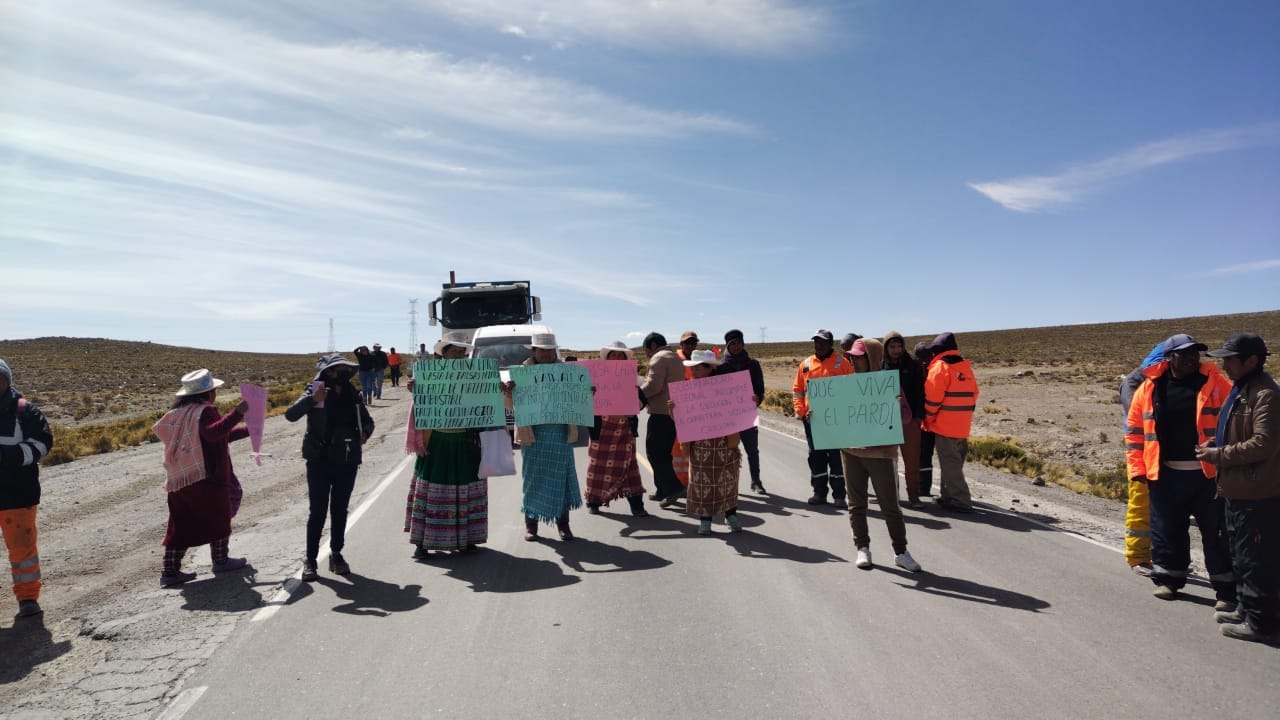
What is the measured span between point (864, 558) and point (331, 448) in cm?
493

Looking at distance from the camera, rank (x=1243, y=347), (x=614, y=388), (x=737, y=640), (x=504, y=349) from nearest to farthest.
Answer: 1. (x=737, y=640)
2. (x=1243, y=347)
3. (x=614, y=388)
4. (x=504, y=349)

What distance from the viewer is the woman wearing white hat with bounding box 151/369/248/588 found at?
22.0 feet

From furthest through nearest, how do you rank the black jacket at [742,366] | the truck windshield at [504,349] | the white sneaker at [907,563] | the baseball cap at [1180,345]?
the truck windshield at [504,349] < the black jacket at [742,366] < the white sneaker at [907,563] < the baseball cap at [1180,345]

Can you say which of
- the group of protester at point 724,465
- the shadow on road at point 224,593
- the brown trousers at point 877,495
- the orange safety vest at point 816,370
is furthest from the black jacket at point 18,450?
the orange safety vest at point 816,370

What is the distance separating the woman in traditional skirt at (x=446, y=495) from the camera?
7.36m

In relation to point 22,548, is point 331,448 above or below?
above

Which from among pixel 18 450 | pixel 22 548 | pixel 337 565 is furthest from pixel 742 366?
pixel 22 548

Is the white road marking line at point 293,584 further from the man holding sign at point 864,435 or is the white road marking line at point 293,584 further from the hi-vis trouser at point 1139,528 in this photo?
the hi-vis trouser at point 1139,528

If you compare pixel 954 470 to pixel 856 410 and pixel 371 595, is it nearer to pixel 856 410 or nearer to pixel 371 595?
pixel 856 410

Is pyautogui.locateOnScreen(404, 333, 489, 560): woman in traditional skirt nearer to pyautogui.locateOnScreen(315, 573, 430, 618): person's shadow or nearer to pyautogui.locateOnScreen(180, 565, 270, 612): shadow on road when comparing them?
pyautogui.locateOnScreen(315, 573, 430, 618): person's shadow

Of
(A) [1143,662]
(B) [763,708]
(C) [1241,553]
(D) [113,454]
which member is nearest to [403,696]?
(B) [763,708]

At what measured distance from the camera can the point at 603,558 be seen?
7.28 meters

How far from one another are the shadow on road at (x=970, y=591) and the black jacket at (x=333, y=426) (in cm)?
495

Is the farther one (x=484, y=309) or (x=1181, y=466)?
(x=484, y=309)
